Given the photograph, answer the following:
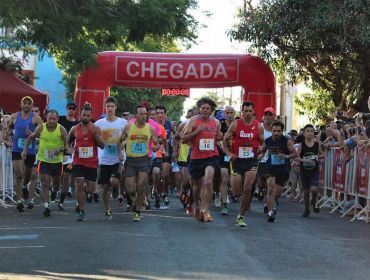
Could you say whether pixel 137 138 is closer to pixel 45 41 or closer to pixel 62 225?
pixel 62 225

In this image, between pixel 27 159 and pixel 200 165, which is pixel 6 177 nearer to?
pixel 27 159

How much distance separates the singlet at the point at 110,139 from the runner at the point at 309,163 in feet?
11.7

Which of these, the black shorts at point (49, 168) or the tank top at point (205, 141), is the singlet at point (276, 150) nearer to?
the tank top at point (205, 141)

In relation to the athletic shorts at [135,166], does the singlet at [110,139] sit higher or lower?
higher

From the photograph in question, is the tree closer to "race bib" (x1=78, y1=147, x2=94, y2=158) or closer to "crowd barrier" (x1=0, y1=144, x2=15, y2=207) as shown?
"crowd barrier" (x1=0, y1=144, x2=15, y2=207)

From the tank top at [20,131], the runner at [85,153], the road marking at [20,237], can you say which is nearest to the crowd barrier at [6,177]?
the tank top at [20,131]

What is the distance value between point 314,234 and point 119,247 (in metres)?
3.25

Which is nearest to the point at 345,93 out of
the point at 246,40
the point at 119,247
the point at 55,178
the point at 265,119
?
the point at 246,40

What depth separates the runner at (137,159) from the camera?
1295 centimetres

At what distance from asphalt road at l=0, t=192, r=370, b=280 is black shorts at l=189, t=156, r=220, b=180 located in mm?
765

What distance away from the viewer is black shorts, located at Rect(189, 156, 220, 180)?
12594 millimetres

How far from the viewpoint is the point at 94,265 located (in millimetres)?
8328

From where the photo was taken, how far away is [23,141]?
1525 centimetres

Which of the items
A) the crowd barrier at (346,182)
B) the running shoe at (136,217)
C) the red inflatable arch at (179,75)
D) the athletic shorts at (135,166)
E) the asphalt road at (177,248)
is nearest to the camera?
the asphalt road at (177,248)
